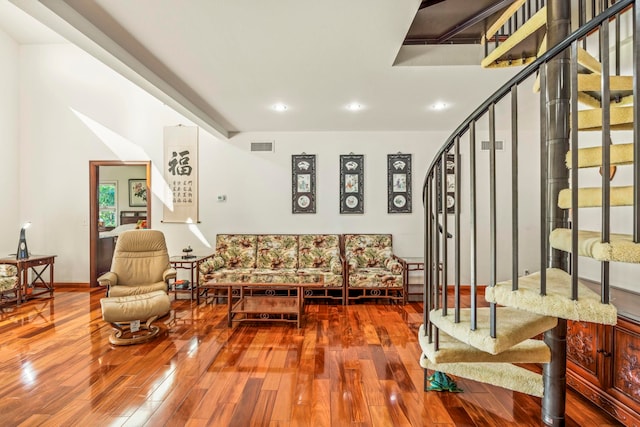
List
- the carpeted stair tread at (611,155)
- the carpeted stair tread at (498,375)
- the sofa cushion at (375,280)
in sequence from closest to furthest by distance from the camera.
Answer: the carpeted stair tread at (611,155) → the carpeted stair tread at (498,375) → the sofa cushion at (375,280)

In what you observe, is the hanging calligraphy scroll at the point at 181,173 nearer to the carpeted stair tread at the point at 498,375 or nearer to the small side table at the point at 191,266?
the small side table at the point at 191,266

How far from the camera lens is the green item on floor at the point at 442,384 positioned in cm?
230

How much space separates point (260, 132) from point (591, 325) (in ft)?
15.5

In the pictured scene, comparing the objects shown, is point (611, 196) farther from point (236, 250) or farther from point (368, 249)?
point (236, 250)

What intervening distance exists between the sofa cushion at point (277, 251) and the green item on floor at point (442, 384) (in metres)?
2.94

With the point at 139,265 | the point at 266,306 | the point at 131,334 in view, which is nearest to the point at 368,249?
the point at 266,306

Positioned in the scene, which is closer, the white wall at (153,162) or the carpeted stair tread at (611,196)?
the carpeted stair tread at (611,196)

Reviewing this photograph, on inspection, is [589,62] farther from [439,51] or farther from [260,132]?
[260,132]

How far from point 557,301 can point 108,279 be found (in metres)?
4.02

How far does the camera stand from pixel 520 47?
2.39 m

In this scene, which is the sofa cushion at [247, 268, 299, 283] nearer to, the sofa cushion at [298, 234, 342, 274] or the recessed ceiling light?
the sofa cushion at [298, 234, 342, 274]

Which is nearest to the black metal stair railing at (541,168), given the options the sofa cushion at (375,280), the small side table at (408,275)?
the sofa cushion at (375,280)

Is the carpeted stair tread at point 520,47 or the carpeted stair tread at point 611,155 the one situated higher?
the carpeted stair tread at point 520,47

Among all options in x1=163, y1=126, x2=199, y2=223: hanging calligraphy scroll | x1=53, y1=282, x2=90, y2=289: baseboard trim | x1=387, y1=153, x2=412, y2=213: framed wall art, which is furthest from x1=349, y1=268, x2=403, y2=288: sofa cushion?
x1=53, y1=282, x2=90, y2=289: baseboard trim
